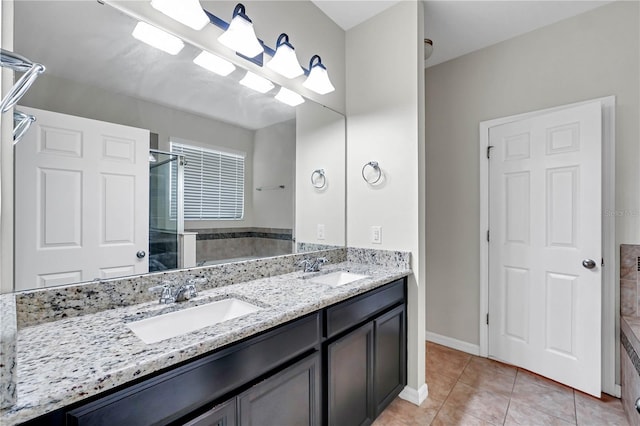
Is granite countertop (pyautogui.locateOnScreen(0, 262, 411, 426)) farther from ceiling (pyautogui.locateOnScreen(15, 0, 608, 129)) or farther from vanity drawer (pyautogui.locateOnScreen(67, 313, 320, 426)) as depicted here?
ceiling (pyautogui.locateOnScreen(15, 0, 608, 129))

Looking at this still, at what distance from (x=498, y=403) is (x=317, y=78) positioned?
241 cm

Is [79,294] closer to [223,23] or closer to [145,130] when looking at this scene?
[145,130]

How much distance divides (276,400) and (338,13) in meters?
2.43

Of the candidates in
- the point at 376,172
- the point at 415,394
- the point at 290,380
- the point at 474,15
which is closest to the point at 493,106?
the point at 474,15

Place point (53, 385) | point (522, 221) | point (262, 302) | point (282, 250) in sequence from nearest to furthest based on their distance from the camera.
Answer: point (53, 385) → point (262, 302) → point (282, 250) → point (522, 221)

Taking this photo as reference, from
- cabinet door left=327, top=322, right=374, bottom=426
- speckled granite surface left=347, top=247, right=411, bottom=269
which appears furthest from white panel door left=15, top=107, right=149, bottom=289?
speckled granite surface left=347, top=247, right=411, bottom=269

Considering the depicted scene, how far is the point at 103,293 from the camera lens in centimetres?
111

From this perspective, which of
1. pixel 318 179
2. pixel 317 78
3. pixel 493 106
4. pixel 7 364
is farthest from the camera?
pixel 493 106

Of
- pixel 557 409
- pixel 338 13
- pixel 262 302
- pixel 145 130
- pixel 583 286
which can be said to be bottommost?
pixel 557 409

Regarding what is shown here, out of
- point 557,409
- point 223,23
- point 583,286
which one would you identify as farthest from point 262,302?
point 583,286

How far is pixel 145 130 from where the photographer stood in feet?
4.23

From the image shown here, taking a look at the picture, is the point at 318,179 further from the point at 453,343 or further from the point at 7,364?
the point at 453,343

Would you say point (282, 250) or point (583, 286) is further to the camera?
point (583, 286)

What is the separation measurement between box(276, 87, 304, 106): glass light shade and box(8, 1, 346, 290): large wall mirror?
5 centimetres
